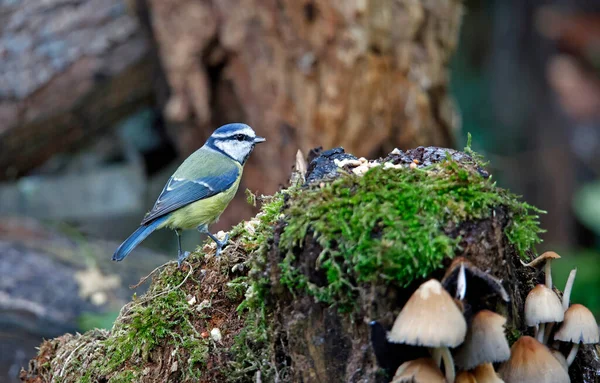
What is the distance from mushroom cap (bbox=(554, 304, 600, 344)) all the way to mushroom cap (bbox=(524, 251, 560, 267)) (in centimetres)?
17

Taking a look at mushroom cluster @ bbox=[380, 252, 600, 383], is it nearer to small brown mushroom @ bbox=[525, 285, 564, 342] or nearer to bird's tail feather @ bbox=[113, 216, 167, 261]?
small brown mushroom @ bbox=[525, 285, 564, 342]

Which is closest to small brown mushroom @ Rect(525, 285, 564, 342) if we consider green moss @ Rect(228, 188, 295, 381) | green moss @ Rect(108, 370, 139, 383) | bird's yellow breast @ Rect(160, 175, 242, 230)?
green moss @ Rect(228, 188, 295, 381)

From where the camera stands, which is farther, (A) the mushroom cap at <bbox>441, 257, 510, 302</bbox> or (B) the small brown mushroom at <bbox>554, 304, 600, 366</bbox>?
(B) the small brown mushroom at <bbox>554, 304, 600, 366</bbox>

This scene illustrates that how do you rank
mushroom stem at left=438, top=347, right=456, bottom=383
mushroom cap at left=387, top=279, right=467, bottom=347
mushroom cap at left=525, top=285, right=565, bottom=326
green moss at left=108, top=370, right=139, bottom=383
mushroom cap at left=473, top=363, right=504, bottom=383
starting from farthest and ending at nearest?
green moss at left=108, top=370, right=139, bottom=383 < mushroom cap at left=525, top=285, right=565, bottom=326 < mushroom cap at left=473, top=363, right=504, bottom=383 < mushroom stem at left=438, top=347, right=456, bottom=383 < mushroom cap at left=387, top=279, right=467, bottom=347

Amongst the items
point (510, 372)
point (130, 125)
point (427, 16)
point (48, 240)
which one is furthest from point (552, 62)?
point (510, 372)

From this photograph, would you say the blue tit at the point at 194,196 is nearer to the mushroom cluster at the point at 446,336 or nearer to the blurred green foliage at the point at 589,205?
the mushroom cluster at the point at 446,336

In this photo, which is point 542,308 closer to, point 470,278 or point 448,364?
point 470,278

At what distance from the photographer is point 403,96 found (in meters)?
5.12

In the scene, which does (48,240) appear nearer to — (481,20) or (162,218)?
(162,218)

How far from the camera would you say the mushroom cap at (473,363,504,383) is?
1820 mm

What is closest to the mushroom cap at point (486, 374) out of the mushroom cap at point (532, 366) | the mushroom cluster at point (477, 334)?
the mushroom cluster at point (477, 334)

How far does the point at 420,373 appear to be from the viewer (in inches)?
66.3

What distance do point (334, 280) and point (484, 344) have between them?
467 mm

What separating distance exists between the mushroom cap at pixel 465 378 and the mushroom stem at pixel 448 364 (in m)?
→ 0.03
